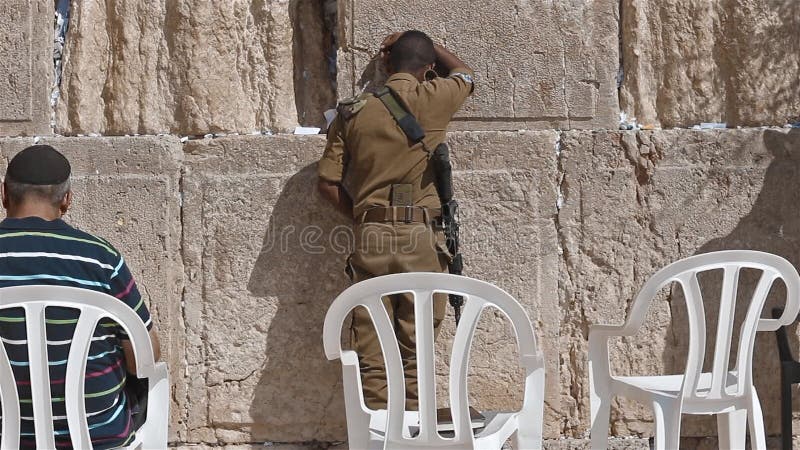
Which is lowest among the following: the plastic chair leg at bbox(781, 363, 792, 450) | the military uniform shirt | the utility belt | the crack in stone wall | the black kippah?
the plastic chair leg at bbox(781, 363, 792, 450)

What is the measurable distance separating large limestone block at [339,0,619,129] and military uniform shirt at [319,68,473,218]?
0.37 meters

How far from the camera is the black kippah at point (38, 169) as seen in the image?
3.59m

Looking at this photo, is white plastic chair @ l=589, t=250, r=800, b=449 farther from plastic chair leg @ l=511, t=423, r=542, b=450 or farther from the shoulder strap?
the shoulder strap

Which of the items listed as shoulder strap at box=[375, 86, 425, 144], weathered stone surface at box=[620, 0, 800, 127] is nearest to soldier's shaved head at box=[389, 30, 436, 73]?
shoulder strap at box=[375, 86, 425, 144]

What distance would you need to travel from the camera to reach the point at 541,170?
16.1 ft

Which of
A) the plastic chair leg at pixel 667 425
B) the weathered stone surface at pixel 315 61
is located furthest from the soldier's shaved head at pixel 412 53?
the plastic chair leg at pixel 667 425

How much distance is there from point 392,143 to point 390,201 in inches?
9.5

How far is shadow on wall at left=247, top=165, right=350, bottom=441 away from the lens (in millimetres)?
4906

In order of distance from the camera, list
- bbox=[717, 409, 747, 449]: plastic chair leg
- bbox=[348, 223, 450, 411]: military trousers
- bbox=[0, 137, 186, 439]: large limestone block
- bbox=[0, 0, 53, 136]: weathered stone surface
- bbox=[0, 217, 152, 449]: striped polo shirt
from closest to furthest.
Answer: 1. bbox=[0, 217, 152, 449]: striped polo shirt
2. bbox=[717, 409, 747, 449]: plastic chair leg
3. bbox=[348, 223, 450, 411]: military trousers
4. bbox=[0, 137, 186, 439]: large limestone block
5. bbox=[0, 0, 53, 136]: weathered stone surface

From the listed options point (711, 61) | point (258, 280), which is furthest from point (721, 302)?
point (258, 280)

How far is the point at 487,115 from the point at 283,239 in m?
1.08

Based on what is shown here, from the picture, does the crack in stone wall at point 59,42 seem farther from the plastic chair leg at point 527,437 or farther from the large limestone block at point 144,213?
the plastic chair leg at point 527,437

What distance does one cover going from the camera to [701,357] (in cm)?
349

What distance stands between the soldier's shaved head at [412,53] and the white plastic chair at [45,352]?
195cm
